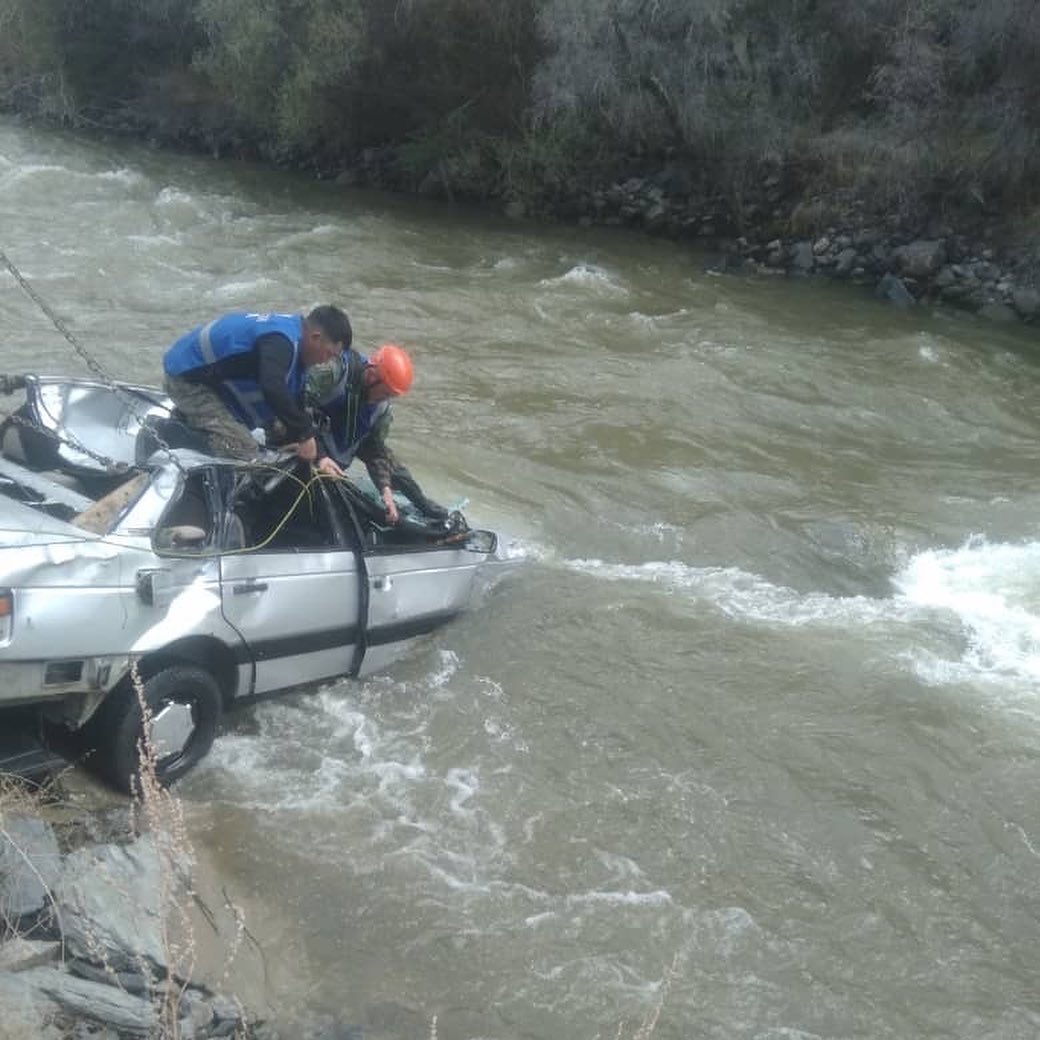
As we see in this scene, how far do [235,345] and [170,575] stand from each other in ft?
5.84

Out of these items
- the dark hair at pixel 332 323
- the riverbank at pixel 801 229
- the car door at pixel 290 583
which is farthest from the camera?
the riverbank at pixel 801 229

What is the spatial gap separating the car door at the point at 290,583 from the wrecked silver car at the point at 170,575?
0.01 meters

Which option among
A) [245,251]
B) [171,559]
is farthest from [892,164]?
[171,559]

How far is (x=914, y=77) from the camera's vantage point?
66.1 ft

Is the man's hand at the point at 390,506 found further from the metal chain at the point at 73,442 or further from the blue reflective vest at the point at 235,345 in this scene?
the metal chain at the point at 73,442

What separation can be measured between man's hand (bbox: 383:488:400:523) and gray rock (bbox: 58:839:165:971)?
270cm

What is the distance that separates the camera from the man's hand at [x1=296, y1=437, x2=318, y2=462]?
22.7 feet

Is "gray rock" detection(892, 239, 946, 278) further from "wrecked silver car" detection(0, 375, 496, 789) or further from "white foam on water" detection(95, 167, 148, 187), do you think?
"white foam on water" detection(95, 167, 148, 187)

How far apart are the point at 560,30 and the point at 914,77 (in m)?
5.75

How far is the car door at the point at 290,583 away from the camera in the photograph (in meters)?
6.37

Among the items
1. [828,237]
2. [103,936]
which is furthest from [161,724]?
[828,237]

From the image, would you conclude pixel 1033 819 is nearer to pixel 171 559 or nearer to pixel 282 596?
pixel 282 596

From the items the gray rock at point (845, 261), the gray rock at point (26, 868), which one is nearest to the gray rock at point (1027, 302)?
the gray rock at point (845, 261)

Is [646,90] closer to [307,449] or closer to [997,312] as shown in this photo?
[997,312]
